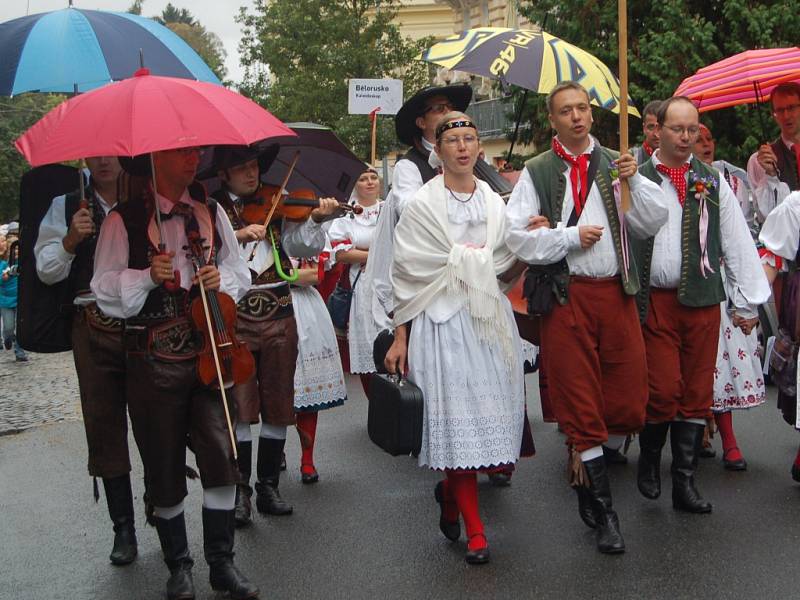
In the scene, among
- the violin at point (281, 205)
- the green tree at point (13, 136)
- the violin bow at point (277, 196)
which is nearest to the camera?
the violin bow at point (277, 196)

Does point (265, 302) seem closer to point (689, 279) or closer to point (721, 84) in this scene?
point (689, 279)

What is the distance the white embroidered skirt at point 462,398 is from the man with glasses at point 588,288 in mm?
332

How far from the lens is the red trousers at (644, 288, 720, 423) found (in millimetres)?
6137

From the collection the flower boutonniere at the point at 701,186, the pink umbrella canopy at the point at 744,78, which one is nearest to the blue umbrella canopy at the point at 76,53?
the flower boutonniere at the point at 701,186

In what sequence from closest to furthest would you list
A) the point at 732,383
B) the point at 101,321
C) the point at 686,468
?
the point at 101,321 < the point at 686,468 < the point at 732,383

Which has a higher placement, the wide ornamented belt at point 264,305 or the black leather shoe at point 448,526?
the wide ornamented belt at point 264,305

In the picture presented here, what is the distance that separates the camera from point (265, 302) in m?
6.52

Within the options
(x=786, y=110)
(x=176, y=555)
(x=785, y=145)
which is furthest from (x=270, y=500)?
(x=786, y=110)

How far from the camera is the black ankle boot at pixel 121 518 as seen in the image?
5863mm

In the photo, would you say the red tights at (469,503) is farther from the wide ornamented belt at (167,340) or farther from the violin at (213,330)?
the wide ornamented belt at (167,340)

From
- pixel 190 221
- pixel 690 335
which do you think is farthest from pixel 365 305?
pixel 190 221

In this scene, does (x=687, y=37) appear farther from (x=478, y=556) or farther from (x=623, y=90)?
(x=478, y=556)

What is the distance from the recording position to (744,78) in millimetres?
7887

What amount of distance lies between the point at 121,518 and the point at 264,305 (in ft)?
4.56
